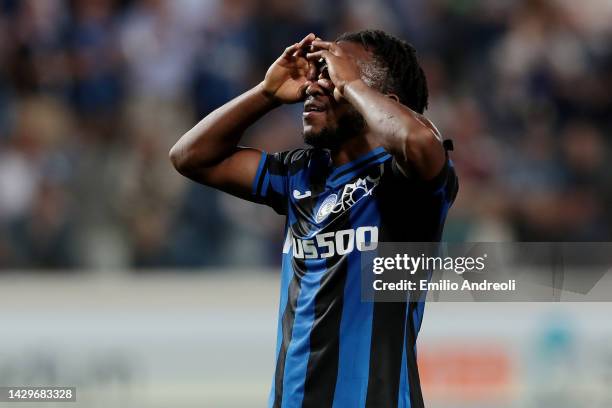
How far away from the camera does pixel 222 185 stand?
3725 mm

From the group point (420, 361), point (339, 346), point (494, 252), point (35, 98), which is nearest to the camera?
point (339, 346)

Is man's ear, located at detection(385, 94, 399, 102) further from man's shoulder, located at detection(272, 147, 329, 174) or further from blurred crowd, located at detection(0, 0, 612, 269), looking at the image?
blurred crowd, located at detection(0, 0, 612, 269)

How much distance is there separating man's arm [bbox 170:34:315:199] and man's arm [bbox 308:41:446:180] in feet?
1.22

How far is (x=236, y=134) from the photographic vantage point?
365 cm

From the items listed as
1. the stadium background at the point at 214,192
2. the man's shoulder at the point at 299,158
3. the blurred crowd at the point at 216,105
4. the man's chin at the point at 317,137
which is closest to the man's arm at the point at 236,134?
the man's shoulder at the point at 299,158

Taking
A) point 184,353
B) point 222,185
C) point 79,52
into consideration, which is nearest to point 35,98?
point 79,52

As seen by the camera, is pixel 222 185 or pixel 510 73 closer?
pixel 222 185

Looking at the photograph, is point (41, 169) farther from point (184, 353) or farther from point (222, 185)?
point (222, 185)

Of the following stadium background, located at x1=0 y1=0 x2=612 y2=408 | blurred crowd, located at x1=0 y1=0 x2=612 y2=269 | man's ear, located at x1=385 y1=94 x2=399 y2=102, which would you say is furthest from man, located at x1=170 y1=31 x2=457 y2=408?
blurred crowd, located at x1=0 y1=0 x2=612 y2=269

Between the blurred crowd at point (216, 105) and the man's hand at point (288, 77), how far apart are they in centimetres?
398

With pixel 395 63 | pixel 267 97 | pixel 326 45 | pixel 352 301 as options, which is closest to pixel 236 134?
pixel 267 97

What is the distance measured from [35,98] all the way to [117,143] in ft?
2.50

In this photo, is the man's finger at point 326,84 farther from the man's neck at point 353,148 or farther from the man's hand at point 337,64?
the man's neck at point 353,148

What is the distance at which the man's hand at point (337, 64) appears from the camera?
3.23 m
